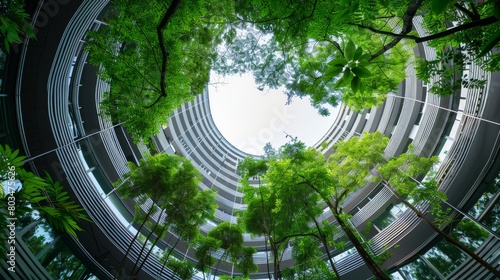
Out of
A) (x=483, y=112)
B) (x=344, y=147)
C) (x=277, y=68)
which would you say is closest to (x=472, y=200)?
(x=483, y=112)

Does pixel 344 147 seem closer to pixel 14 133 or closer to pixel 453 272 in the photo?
pixel 453 272

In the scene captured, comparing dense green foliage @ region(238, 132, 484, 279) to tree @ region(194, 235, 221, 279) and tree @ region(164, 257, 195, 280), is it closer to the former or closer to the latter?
tree @ region(194, 235, 221, 279)

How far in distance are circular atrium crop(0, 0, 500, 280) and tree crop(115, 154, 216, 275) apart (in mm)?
970

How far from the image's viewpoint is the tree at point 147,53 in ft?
15.6

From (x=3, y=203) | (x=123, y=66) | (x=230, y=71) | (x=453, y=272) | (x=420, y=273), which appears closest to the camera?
(x=3, y=203)

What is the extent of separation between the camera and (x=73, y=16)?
712 centimetres

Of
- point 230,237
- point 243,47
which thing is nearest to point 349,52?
point 243,47

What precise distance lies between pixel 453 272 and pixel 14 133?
55.3ft

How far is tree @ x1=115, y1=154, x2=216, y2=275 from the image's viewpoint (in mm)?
8562

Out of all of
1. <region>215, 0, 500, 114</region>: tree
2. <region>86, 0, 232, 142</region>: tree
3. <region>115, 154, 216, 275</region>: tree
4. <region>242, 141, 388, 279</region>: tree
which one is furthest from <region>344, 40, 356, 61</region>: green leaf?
<region>115, 154, 216, 275</region>: tree

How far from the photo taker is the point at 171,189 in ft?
28.9

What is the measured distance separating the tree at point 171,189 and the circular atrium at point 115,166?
0.97 meters

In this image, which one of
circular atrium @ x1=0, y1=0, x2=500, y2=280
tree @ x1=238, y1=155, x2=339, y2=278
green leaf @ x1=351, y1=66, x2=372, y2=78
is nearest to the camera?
green leaf @ x1=351, y1=66, x2=372, y2=78

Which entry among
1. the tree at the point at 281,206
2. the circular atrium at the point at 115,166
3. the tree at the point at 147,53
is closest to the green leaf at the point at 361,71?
the tree at the point at 147,53
